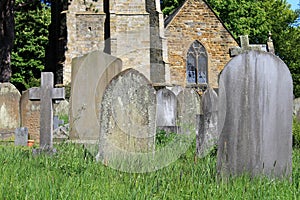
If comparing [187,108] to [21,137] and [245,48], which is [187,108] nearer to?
[21,137]

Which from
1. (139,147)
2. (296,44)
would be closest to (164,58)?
(296,44)

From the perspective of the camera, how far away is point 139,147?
636 cm

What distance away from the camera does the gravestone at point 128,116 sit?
6260mm

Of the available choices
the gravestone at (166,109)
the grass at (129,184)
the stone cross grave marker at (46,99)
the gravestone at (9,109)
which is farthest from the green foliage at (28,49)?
the grass at (129,184)

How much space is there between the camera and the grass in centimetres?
368

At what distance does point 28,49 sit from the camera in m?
37.8

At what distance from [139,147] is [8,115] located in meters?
6.77

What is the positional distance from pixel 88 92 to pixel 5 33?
9.87 m

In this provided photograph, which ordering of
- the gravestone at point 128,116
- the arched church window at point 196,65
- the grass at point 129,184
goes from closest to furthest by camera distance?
the grass at point 129,184, the gravestone at point 128,116, the arched church window at point 196,65

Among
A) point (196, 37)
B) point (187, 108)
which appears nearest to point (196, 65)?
point (196, 37)

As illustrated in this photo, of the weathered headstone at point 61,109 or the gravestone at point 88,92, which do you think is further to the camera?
the weathered headstone at point 61,109

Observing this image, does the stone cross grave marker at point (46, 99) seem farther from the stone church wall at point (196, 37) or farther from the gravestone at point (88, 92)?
the stone church wall at point (196, 37)

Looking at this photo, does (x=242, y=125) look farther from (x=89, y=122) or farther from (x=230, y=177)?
(x=89, y=122)

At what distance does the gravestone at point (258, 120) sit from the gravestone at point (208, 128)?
222cm
